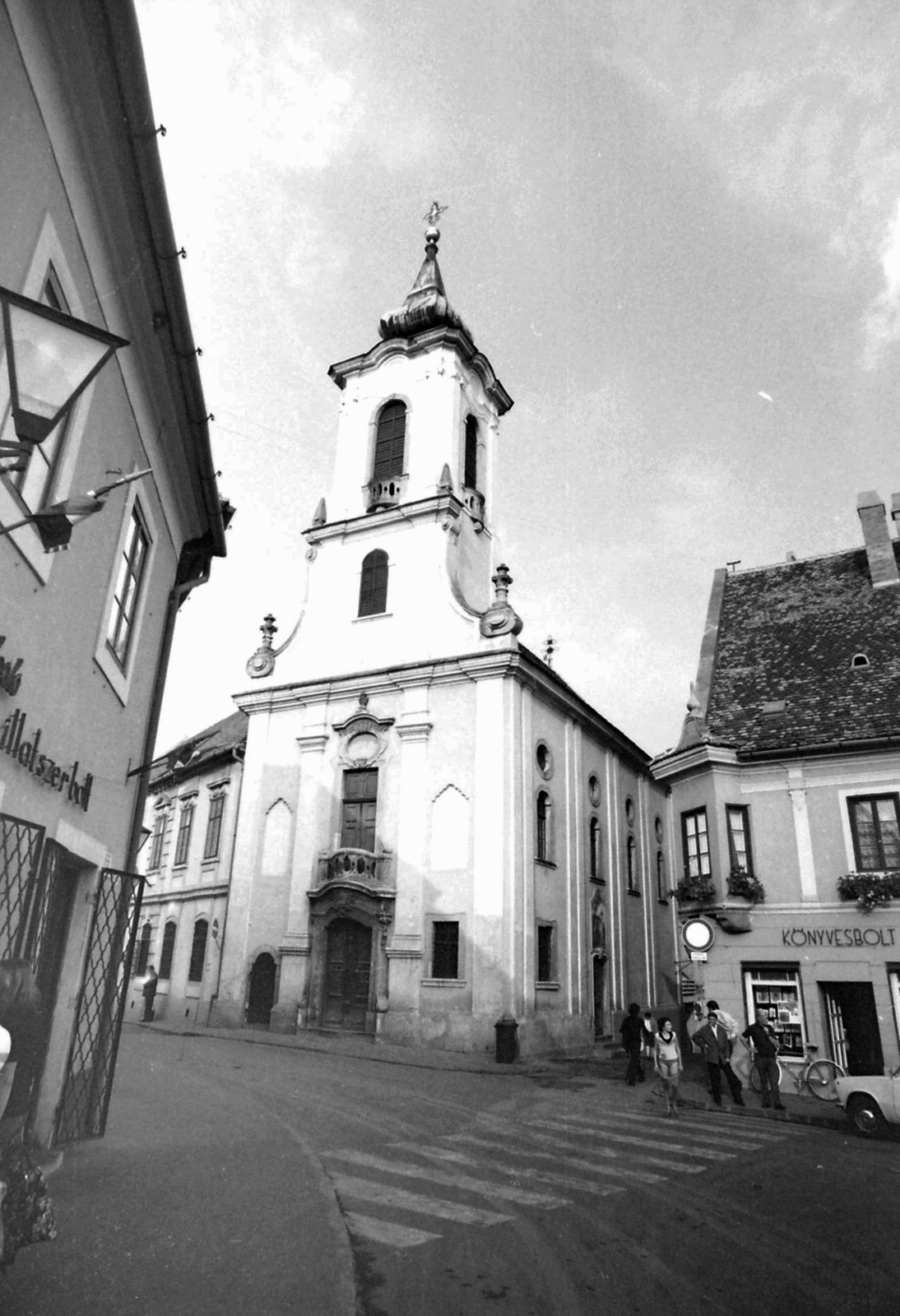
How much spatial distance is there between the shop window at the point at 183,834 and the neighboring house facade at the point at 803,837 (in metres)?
21.2

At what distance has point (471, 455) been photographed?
3356 cm

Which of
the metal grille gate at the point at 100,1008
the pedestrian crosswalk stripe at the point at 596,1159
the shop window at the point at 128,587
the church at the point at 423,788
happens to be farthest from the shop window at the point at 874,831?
the shop window at the point at 128,587

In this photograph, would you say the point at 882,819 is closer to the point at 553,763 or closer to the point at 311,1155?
the point at 553,763

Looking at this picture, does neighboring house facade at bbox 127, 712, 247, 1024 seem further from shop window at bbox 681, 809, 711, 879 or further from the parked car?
the parked car

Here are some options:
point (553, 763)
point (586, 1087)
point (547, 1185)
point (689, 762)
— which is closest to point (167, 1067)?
point (586, 1087)

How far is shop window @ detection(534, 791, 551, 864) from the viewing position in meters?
26.5

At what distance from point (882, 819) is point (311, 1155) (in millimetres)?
14095

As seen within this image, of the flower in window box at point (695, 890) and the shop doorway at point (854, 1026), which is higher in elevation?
the flower in window box at point (695, 890)

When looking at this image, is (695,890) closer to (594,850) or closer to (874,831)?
(874,831)

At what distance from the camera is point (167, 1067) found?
16.7 m

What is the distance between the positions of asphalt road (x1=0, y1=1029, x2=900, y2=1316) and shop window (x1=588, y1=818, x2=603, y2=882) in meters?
16.4

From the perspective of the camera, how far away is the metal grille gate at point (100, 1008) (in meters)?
9.12

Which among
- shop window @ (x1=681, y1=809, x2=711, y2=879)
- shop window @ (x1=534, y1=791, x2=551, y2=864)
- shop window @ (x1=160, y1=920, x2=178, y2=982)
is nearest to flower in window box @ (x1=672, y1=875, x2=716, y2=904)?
shop window @ (x1=681, y1=809, x2=711, y2=879)

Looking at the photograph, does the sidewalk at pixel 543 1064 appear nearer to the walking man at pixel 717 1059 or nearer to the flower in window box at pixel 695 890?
the walking man at pixel 717 1059
